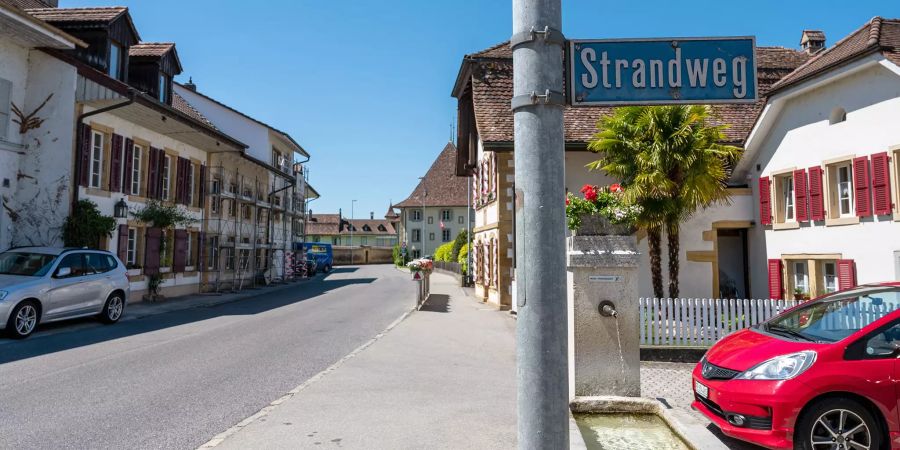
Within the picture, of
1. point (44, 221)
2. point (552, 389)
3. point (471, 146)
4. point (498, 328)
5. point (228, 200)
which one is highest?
point (471, 146)

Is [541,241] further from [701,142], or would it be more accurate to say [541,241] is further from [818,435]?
[701,142]

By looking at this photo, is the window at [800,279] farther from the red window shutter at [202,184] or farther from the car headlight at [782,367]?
the red window shutter at [202,184]

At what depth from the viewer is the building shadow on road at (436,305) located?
18062mm

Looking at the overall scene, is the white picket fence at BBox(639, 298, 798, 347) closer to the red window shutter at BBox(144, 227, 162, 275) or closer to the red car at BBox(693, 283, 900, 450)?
the red car at BBox(693, 283, 900, 450)

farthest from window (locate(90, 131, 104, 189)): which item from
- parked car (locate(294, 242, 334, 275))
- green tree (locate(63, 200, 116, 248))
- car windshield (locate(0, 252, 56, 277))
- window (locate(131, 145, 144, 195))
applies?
parked car (locate(294, 242, 334, 275))

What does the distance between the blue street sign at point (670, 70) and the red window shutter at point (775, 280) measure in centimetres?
1484

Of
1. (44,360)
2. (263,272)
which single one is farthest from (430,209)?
(44,360)

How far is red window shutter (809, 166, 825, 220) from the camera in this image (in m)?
13.8

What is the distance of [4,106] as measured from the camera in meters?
15.0

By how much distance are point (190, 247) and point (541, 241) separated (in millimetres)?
24852

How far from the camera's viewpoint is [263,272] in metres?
32.2

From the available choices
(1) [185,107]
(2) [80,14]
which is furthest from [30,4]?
(1) [185,107]

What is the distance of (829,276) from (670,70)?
47.1ft

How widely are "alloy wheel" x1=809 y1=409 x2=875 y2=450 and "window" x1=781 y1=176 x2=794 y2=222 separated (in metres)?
12.4
